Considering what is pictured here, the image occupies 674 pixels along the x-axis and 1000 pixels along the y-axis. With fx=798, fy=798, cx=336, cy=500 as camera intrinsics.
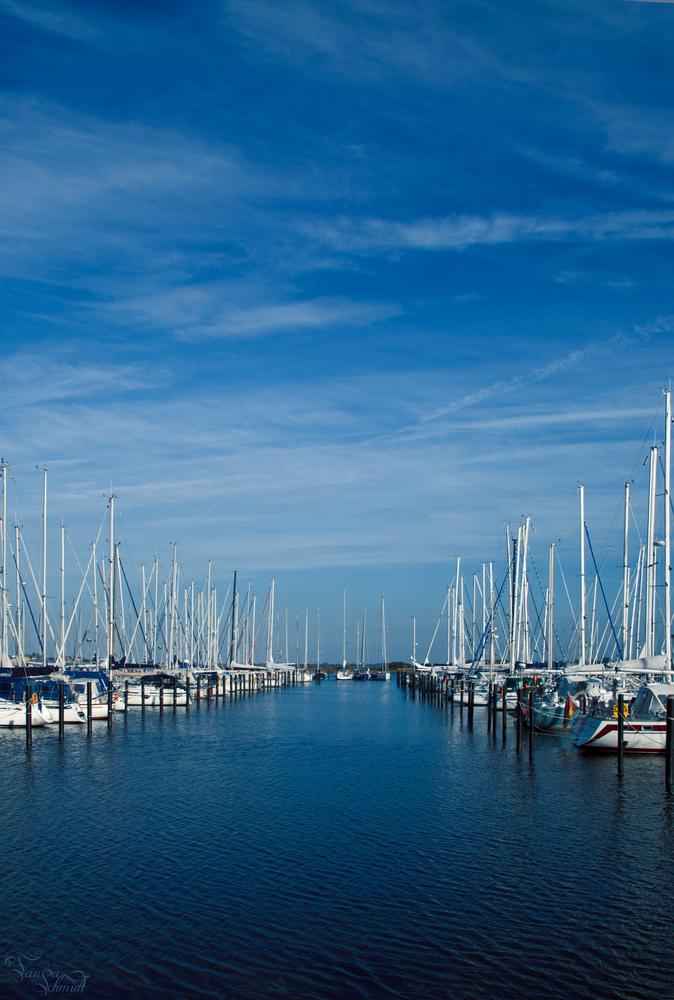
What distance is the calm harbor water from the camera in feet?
49.6

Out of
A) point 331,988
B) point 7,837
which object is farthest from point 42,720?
point 331,988

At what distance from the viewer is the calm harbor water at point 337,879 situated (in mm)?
15125

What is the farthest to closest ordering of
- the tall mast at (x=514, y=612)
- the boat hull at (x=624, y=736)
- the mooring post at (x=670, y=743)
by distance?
the tall mast at (x=514, y=612), the boat hull at (x=624, y=736), the mooring post at (x=670, y=743)

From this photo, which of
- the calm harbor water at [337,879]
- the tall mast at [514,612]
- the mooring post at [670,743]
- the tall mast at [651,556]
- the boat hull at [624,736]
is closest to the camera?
the calm harbor water at [337,879]

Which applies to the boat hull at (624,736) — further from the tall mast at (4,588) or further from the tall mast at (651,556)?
the tall mast at (4,588)

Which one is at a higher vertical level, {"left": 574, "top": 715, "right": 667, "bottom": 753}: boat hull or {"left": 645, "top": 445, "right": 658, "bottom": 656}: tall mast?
{"left": 645, "top": 445, "right": 658, "bottom": 656}: tall mast

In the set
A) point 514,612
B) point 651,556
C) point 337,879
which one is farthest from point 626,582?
point 337,879

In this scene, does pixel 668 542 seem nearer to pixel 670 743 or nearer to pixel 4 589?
pixel 670 743

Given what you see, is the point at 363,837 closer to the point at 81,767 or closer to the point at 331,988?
the point at 331,988

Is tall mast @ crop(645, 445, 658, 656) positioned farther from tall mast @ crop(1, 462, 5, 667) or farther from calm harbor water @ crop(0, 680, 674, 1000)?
tall mast @ crop(1, 462, 5, 667)

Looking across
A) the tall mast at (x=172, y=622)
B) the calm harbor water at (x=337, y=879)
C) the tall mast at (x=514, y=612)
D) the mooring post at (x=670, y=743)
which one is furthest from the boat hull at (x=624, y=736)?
the tall mast at (x=172, y=622)

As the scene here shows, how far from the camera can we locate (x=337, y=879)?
67.9ft

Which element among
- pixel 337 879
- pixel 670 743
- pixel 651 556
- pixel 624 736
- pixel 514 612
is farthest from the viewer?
Answer: pixel 514 612

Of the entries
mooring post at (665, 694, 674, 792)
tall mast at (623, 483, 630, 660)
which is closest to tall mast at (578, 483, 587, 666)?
tall mast at (623, 483, 630, 660)
